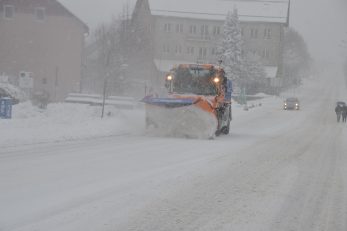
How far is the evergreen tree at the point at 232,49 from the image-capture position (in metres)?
73.9

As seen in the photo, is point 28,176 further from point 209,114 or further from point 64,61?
point 64,61

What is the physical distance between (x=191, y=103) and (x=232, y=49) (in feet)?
182

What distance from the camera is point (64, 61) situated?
60.3m

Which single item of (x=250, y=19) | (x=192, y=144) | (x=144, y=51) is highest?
(x=250, y=19)

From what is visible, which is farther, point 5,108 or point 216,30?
point 216,30

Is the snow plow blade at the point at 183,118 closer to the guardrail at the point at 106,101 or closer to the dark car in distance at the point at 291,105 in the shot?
the guardrail at the point at 106,101

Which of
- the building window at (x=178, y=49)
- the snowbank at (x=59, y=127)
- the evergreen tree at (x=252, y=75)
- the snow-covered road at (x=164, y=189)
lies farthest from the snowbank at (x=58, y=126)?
the building window at (x=178, y=49)

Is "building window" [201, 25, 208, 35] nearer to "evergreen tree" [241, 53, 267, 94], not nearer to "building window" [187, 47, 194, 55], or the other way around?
"building window" [187, 47, 194, 55]

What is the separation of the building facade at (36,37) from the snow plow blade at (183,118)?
1589 inches

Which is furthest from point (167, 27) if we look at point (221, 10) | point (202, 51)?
point (221, 10)

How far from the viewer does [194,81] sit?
2202cm

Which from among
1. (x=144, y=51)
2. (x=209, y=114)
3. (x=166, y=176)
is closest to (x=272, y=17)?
(x=144, y=51)

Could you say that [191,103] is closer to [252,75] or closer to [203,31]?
[252,75]

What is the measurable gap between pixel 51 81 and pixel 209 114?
42226mm
